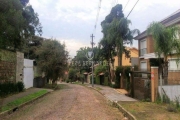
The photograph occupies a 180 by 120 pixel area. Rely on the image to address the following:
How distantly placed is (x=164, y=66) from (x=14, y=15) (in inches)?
447

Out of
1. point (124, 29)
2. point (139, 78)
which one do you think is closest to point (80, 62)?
point (124, 29)

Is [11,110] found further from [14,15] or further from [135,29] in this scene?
[135,29]

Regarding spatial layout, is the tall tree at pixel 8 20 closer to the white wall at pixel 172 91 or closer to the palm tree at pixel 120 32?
the white wall at pixel 172 91

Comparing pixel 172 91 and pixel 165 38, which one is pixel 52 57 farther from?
pixel 172 91

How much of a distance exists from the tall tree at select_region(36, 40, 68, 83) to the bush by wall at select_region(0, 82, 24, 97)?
1206 centimetres

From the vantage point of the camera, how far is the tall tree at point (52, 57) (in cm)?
3516

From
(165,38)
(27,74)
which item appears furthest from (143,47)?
(165,38)

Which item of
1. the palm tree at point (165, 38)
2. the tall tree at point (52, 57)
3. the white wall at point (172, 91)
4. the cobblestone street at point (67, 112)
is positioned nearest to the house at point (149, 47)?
the palm tree at point (165, 38)

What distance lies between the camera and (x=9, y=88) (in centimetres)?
2009

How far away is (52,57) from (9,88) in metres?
15.2

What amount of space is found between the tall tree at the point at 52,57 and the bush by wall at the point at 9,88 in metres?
12.1

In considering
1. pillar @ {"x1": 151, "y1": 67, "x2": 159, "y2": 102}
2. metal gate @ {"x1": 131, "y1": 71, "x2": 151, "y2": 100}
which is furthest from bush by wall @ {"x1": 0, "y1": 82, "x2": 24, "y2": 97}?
pillar @ {"x1": 151, "y1": 67, "x2": 159, "y2": 102}

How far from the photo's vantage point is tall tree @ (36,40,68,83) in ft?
115

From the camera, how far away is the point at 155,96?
15.4m
